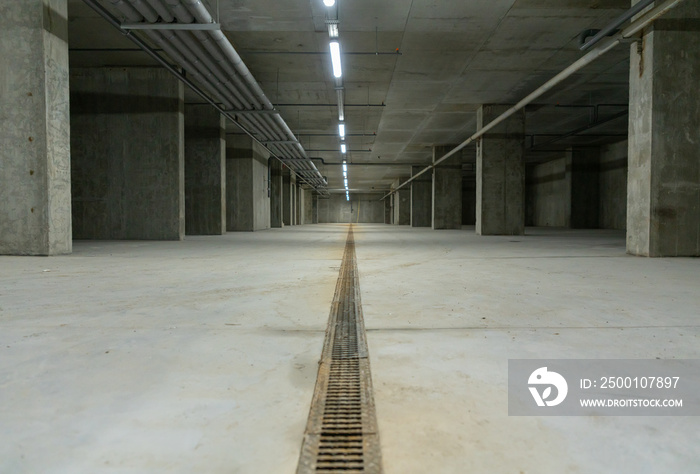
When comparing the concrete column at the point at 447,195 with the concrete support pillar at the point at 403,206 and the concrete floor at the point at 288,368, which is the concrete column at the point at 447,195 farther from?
the concrete floor at the point at 288,368

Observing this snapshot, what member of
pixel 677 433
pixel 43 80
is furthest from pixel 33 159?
pixel 677 433

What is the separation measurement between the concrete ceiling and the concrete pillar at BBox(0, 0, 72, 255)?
174 cm

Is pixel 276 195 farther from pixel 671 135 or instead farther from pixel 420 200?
pixel 671 135

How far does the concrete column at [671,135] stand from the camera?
25.3 ft

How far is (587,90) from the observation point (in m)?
14.6

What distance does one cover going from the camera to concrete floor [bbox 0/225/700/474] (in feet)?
4.55

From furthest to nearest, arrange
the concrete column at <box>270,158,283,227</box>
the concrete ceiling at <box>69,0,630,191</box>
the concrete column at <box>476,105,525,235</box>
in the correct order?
the concrete column at <box>270,158,283,227</box> → the concrete column at <box>476,105,525,235</box> → the concrete ceiling at <box>69,0,630,191</box>

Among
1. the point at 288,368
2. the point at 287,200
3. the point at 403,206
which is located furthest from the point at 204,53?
the point at 403,206

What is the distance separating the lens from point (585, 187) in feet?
87.3

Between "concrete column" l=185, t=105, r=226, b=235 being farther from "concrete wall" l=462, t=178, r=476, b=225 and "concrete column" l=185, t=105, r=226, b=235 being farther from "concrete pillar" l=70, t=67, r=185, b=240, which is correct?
"concrete wall" l=462, t=178, r=476, b=225

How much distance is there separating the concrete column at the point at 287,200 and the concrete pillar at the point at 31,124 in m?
26.9

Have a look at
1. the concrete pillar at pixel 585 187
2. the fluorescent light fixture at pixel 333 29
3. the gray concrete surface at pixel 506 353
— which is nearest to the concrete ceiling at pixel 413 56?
the fluorescent light fixture at pixel 333 29

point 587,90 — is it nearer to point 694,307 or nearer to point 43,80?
point 694,307

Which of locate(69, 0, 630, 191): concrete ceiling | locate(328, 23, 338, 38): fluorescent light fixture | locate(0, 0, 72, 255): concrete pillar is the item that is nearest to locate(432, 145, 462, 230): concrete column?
locate(69, 0, 630, 191): concrete ceiling
